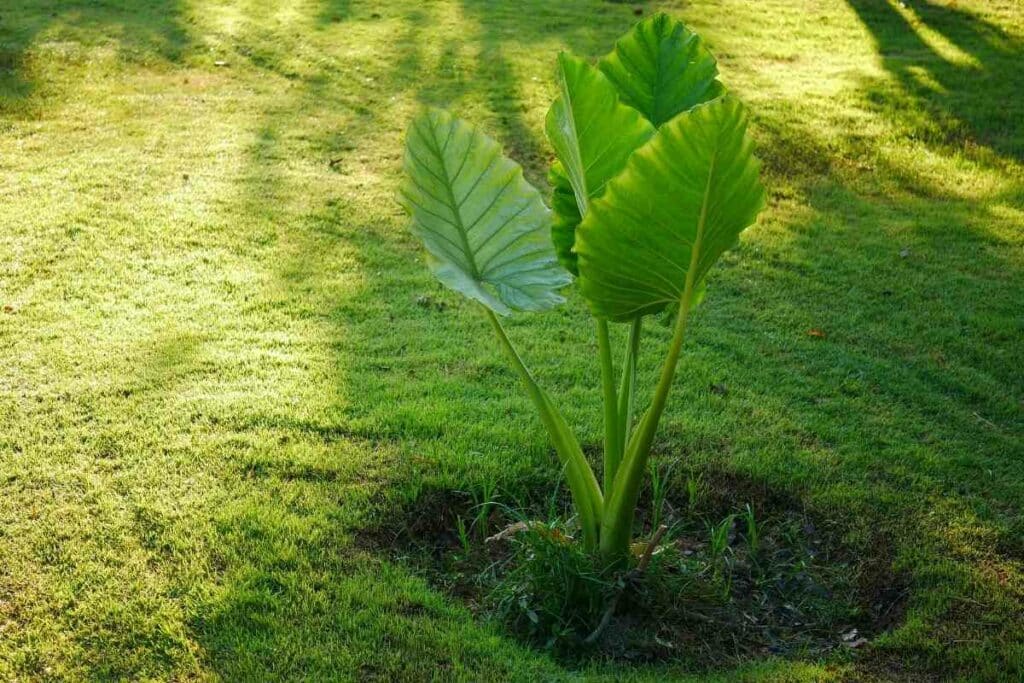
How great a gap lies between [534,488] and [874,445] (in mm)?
1392

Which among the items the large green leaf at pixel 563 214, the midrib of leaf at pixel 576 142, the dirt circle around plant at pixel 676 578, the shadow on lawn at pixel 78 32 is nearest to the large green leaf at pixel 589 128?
the midrib of leaf at pixel 576 142

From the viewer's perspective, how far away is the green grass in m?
3.04

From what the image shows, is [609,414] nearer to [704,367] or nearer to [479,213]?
[479,213]

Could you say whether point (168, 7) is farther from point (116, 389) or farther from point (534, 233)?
point (534, 233)

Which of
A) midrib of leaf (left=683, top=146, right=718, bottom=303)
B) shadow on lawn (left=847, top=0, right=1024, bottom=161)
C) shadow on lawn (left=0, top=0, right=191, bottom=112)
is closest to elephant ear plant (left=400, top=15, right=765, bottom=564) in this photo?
midrib of leaf (left=683, top=146, right=718, bottom=303)

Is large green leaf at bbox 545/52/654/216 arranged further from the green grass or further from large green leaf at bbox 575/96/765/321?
the green grass

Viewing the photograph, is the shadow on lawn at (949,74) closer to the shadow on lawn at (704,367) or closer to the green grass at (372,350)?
the green grass at (372,350)

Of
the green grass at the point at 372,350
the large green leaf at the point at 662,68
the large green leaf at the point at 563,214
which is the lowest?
the green grass at the point at 372,350

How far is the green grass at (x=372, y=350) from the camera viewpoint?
3.04 m

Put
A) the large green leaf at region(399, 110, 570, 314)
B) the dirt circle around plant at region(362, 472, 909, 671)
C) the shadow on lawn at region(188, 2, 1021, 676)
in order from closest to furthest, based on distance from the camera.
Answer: the large green leaf at region(399, 110, 570, 314) → the dirt circle around plant at region(362, 472, 909, 671) → the shadow on lawn at region(188, 2, 1021, 676)

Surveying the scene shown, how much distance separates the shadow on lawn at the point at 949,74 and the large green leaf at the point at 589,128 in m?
5.41

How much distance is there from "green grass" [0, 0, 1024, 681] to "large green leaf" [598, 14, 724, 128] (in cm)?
143

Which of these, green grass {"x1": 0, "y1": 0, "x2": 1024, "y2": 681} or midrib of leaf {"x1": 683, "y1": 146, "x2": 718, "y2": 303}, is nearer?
midrib of leaf {"x1": 683, "y1": 146, "x2": 718, "y2": 303}

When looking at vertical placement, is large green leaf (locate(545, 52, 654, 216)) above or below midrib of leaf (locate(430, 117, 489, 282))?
above
